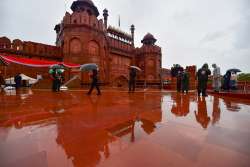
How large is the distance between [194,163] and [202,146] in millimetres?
435

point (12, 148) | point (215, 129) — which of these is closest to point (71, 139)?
point (12, 148)

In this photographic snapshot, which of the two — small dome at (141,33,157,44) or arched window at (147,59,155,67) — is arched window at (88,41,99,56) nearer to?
arched window at (147,59,155,67)

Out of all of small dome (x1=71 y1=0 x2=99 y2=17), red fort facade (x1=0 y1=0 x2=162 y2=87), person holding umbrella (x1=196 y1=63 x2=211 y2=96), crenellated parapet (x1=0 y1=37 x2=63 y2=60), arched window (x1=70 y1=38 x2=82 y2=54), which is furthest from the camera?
small dome (x1=71 y1=0 x2=99 y2=17)

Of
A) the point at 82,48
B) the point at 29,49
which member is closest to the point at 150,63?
the point at 82,48

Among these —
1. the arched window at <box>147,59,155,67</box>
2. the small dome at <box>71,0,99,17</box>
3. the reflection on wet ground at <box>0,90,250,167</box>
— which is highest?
the small dome at <box>71,0,99,17</box>

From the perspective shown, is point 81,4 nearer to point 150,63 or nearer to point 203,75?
point 150,63

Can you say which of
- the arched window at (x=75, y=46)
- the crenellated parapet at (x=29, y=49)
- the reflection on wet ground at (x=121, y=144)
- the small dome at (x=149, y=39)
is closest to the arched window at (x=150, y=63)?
the small dome at (x=149, y=39)

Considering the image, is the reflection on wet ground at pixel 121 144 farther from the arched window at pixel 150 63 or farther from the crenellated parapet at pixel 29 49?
the arched window at pixel 150 63

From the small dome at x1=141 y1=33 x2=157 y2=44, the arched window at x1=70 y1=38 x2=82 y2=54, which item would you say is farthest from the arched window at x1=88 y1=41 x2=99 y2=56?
the small dome at x1=141 y1=33 x2=157 y2=44

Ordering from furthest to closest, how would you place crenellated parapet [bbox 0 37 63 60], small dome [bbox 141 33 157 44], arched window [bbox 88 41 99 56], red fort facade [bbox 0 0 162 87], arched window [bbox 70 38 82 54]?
small dome [bbox 141 33 157 44]
arched window [bbox 88 41 99 56]
arched window [bbox 70 38 82 54]
red fort facade [bbox 0 0 162 87]
crenellated parapet [bbox 0 37 63 60]

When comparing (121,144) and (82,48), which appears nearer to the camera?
(121,144)

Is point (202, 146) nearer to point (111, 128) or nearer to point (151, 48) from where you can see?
point (111, 128)

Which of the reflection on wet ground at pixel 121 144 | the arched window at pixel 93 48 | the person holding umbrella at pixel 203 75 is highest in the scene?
the arched window at pixel 93 48

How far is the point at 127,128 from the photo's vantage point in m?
2.32
